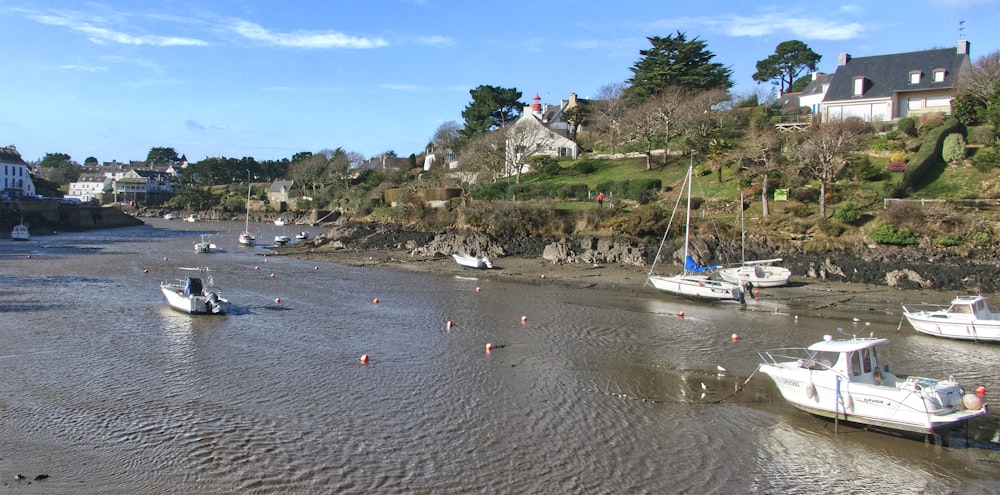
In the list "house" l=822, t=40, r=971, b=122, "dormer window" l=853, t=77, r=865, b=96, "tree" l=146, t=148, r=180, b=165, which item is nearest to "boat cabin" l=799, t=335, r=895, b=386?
"house" l=822, t=40, r=971, b=122

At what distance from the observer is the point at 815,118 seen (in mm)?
57375

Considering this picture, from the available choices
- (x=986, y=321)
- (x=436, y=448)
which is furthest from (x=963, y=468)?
(x=986, y=321)

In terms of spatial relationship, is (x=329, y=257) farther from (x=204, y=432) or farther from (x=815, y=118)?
(x=815, y=118)

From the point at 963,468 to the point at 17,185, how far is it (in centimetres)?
10469

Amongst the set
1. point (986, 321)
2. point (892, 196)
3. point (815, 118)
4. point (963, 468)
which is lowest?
point (963, 468)

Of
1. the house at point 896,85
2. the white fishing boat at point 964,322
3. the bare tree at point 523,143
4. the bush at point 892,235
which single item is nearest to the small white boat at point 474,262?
the bush at point 892,235

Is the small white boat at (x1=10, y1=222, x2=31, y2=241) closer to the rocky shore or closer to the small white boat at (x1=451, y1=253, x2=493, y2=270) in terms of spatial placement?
the rocky shore

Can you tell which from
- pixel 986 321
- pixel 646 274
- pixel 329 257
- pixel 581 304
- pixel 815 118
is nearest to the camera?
pixel 986 321

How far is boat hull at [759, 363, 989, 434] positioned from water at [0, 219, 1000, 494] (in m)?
0.46

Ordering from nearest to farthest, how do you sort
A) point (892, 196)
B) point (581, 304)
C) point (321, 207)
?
point (581, 304) → point (892, 196) → point (321, 207)

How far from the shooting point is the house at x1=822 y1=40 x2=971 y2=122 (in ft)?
180

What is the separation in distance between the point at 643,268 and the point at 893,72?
1371 inches

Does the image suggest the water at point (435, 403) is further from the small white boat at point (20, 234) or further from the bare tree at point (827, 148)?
the small white boat at point (20, 234)

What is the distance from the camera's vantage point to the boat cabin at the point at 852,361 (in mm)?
16000
